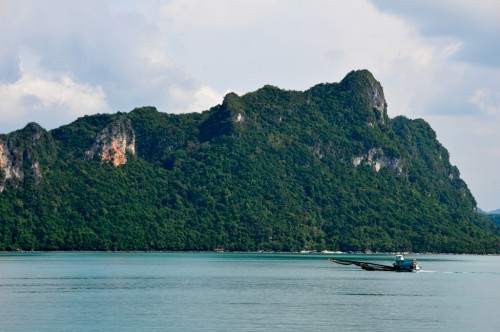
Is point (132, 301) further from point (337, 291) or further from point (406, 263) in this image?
point (406, 263)

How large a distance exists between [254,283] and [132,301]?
29861mm

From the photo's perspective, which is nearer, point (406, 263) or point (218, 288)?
point (218, 288)

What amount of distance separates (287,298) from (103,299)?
60.1 ft

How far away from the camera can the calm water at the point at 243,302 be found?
6625cm

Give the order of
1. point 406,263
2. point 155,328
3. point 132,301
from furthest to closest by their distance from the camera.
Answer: point 406,263
point 132,301
point 155,328

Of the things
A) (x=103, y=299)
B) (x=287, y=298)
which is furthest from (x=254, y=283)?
(x=103, y=299)

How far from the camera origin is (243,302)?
8288 centimetres

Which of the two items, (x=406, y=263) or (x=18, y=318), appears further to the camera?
(x=406, y=263)

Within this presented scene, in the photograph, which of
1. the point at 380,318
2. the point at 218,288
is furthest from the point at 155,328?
the point at 218,288

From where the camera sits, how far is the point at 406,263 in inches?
5595

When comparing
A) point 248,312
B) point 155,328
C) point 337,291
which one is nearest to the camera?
point 155,328

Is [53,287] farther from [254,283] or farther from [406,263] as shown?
[406,263]

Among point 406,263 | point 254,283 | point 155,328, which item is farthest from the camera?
point 406,263

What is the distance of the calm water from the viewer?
66250 mm
